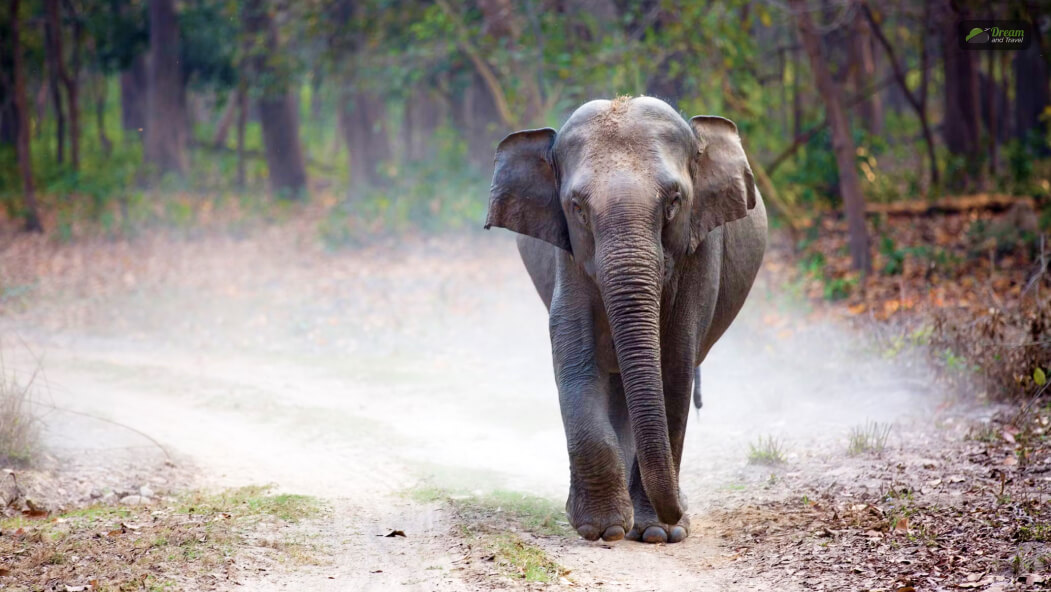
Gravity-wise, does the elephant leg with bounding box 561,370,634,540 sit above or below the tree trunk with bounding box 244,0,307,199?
below

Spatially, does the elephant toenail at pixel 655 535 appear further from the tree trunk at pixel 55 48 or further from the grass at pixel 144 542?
the tree trunk at pixel 55 48

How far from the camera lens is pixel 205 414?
382 inches

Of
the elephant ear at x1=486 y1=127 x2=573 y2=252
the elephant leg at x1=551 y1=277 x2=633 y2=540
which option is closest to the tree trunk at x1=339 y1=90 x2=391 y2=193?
the elephant ear at x1=486 y1=127 x2=573 y2=252

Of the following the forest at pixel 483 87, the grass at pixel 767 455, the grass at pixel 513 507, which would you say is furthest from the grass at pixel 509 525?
the forest at pixel 483 87

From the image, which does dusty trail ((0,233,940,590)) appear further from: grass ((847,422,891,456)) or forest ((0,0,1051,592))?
grass ((847,422,891,456))

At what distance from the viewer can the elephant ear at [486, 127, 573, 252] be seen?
19.1 ft

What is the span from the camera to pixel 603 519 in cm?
573

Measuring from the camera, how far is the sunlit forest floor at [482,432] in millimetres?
5387

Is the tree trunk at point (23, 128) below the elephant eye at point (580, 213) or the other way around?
the other way around

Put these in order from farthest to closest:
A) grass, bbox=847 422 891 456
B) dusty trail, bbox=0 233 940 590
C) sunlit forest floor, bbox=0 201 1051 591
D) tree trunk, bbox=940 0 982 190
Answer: tree trunk, bbox=940 0 982 190
grass, bbox=847 422 891 456
dusty trail, bbox=0 233 940 590
sunlit forest floor, bbox=0 201 1051 591

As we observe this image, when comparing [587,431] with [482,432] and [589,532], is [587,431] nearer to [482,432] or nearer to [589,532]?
[589,532]

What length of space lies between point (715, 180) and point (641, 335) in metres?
1.10

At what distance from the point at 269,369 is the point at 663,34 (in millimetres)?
7873

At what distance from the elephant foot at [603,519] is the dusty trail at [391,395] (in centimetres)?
9
